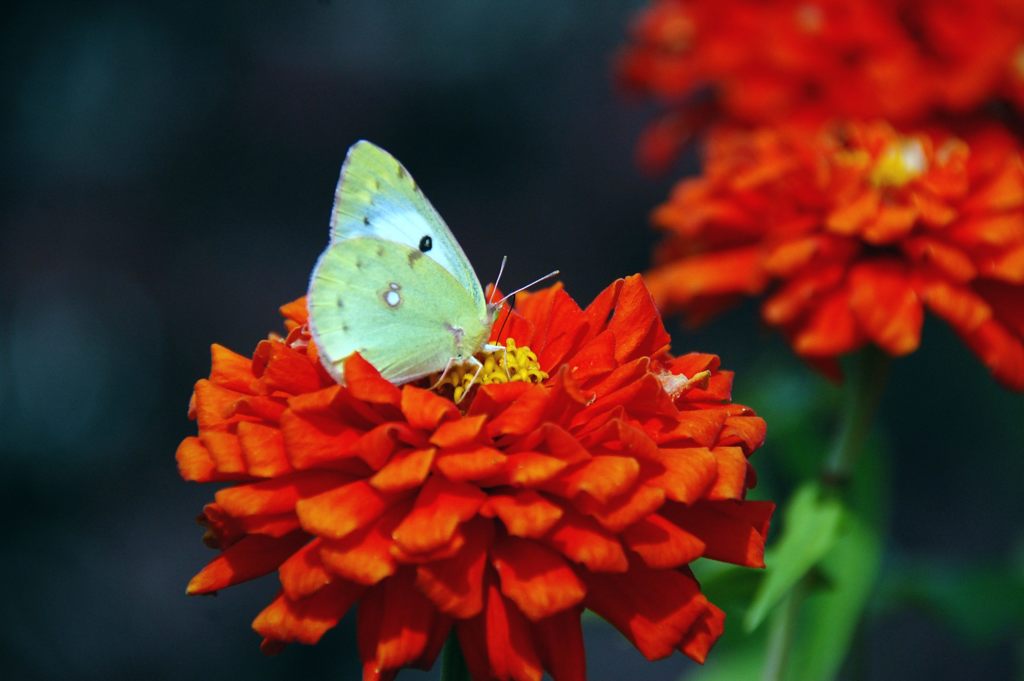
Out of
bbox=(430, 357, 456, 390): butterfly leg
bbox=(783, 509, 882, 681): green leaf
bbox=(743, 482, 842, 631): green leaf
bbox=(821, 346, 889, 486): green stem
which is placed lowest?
bbox=(783, 509, 882, 681): green leaf

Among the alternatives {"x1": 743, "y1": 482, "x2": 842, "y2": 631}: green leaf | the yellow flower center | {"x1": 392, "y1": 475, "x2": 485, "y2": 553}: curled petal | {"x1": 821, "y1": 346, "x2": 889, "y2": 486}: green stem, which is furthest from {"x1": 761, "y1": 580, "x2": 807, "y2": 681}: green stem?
{"x1": 392, "y1": 475, "x2": 485, "y2": 553}: curled petal

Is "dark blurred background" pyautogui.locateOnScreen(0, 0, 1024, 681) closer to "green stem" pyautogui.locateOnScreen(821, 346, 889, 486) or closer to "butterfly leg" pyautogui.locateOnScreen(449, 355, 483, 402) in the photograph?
"green stem" pyautogui.locateOnScreen(821, 346, 889, 486)

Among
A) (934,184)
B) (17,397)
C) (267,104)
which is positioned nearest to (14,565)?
(17,397)

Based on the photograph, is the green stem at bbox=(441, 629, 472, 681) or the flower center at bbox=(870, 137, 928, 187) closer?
the green stem at bbox=(441, 629, 472, 681)

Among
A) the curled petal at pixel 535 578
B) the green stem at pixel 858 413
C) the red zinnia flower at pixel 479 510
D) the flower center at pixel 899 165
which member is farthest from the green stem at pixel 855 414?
the curled petal at pixel 535 578

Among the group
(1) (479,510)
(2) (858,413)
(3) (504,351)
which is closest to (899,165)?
(2) (858,413)

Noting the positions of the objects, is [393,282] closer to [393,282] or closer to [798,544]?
[393,282]
